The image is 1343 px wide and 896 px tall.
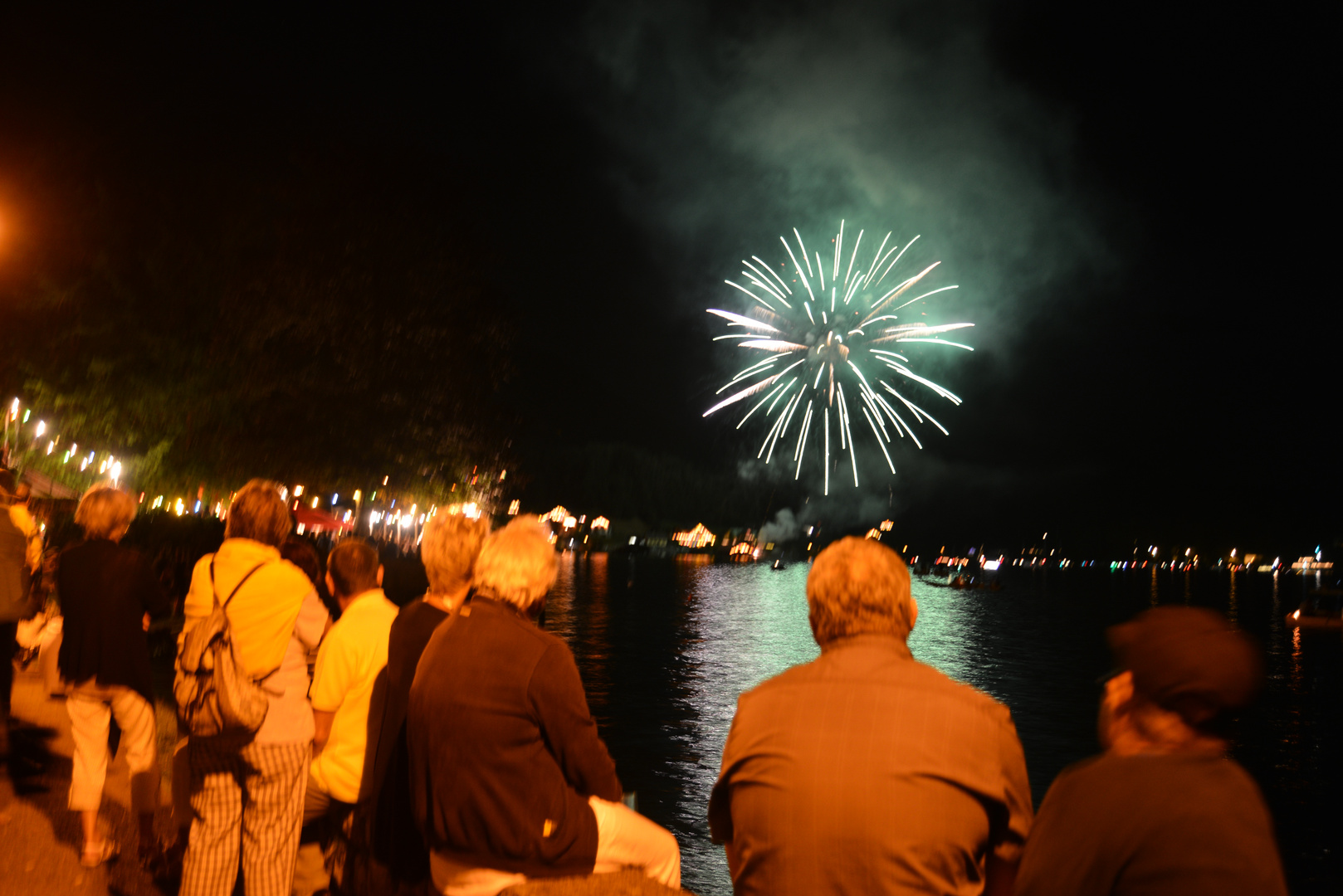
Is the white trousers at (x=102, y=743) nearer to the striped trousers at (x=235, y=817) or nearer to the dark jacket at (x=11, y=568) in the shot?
the dark jacket at (x=11, y=568)

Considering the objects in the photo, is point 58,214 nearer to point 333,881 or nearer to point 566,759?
point 333,881

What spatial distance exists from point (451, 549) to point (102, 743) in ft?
9.65

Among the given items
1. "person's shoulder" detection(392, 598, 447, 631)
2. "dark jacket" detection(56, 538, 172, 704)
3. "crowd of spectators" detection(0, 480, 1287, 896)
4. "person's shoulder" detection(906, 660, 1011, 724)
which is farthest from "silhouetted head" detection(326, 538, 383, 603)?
"person's shoulder" detection(906, 660, 1011, 724)

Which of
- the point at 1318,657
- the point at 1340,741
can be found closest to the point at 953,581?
the point at 1318,657

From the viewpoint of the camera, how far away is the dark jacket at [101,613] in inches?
191

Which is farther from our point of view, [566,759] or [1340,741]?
[1340,741]

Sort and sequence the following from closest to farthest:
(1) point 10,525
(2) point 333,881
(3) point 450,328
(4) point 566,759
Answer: (4) point 566,759, (2) point 333,881, (1) point 10,525, (3) point 450,328

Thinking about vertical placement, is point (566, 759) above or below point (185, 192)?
below

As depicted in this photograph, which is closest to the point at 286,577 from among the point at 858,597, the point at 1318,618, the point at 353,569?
the point at 353,569

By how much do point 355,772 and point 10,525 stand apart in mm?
3177

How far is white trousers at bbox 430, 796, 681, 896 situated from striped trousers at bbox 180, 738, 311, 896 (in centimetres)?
138

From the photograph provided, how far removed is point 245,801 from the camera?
4.02 metres

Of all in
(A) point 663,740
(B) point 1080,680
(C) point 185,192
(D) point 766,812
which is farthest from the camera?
(B) point 1080,680

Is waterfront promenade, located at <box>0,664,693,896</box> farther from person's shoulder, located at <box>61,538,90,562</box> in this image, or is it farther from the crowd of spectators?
person's shoulder, located at <box>61,538,90,562</box>
